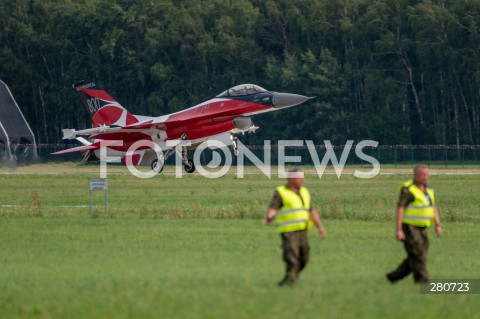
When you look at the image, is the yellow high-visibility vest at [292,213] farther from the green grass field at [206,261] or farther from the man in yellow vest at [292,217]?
the green grass field at [206,261]

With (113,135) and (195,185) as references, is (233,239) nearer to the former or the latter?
(195,185)

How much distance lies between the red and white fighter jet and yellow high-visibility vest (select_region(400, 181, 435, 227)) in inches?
1203

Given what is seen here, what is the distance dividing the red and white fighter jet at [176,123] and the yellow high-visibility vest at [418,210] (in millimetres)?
30553

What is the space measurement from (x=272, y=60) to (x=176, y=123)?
28742 mm

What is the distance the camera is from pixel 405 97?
69.8 m

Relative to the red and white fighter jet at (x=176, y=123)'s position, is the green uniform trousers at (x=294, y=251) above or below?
below

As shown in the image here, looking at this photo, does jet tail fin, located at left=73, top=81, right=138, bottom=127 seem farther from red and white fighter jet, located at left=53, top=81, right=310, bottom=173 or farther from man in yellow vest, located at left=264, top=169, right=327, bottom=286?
man in yellow vest, located at left=264, top=169, right=327, bottom=286

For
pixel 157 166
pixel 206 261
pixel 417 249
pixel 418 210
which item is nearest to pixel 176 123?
pixel 157 166

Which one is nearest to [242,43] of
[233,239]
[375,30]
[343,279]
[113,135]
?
[375,30]

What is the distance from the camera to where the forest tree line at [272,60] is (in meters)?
Result: 68.4

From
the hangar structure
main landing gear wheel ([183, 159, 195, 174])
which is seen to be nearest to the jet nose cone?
main landing gear wheel ([183, 159, 195, 174])

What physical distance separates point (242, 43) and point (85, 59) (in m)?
12.7

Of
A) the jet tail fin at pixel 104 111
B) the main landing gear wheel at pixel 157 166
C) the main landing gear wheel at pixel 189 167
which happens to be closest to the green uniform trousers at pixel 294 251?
the main landing gear wheel at pixel 157 166

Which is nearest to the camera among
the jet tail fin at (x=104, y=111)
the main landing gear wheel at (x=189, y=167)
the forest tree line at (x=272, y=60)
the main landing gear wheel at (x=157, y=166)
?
the main landing gear wheel at (x=157, y=166)
